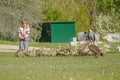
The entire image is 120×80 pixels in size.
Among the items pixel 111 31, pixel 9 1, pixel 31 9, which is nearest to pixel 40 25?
pixel 31 9

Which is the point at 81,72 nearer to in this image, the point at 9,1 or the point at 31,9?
the point at 9,1

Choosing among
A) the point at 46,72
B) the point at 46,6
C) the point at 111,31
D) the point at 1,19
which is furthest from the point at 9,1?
the point at 46,72

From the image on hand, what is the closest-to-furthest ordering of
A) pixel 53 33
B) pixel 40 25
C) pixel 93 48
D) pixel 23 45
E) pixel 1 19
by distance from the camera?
pixel 93 48, pixel 23 45, pixel 1 19, pixel 53 33, pixel 40 25

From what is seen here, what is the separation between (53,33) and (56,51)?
22.9 metres

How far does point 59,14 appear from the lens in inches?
2218

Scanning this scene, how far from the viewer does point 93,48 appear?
2406 centimetres

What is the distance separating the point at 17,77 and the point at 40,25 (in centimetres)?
3686

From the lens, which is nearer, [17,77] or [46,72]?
[17,77]

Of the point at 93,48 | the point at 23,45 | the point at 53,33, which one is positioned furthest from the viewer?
the point at 53,33

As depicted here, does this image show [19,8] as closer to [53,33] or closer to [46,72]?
[53,33]

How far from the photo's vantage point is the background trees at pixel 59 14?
44844 mm

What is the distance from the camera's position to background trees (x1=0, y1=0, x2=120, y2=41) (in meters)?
44.8

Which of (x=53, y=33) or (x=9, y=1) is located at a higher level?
(x=9, y=1)

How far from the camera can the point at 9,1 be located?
44.1 m
